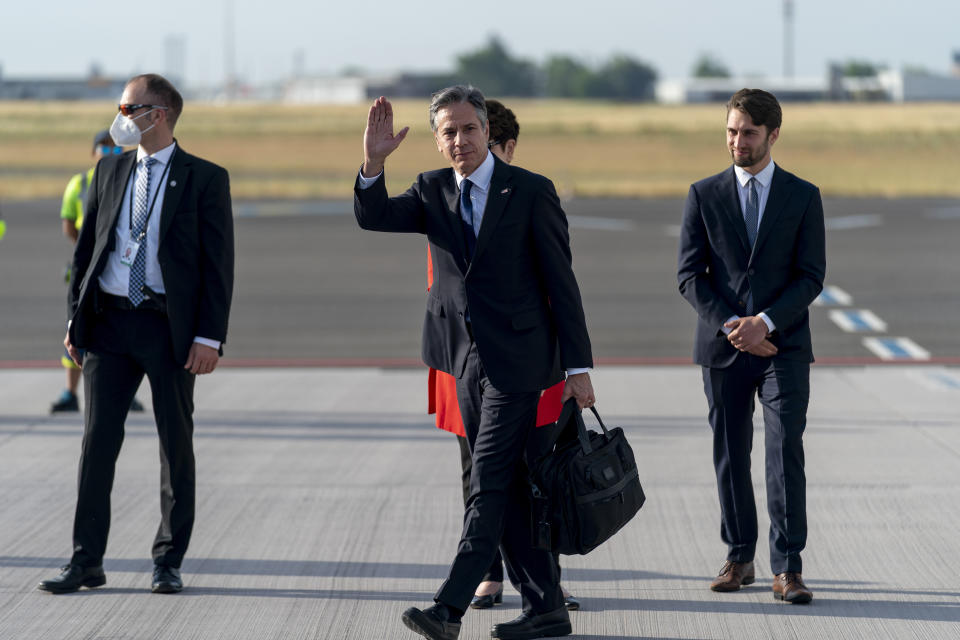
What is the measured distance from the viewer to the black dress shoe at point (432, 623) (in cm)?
423

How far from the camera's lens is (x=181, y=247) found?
16.5 feet

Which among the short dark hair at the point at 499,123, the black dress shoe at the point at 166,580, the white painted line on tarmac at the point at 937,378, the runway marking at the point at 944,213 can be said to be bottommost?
the runway marking at the point at 944,213

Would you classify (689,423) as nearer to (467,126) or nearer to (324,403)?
(324,403)

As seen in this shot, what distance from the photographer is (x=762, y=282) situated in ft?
16.5

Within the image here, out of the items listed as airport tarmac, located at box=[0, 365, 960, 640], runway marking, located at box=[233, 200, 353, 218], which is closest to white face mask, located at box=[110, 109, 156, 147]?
airport tarmac, located at box=[0, 365, 960, 640]

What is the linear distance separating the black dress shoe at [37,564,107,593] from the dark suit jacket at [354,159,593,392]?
1.75m

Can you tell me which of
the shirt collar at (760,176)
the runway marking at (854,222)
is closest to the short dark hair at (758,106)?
the shirt collar at (760,176)

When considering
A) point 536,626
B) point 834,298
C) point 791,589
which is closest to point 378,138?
point 536,626

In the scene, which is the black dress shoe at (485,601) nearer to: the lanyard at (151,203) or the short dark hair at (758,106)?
the lanyard at (151,203)

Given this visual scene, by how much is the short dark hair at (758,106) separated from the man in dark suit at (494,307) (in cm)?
93

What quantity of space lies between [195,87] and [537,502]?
197814mm

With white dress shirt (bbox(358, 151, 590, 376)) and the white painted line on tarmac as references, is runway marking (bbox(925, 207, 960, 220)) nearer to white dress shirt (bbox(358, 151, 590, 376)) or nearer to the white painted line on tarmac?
the white painted line on tarmac

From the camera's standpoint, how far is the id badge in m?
5.01

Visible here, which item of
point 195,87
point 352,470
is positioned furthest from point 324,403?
point 195,87
